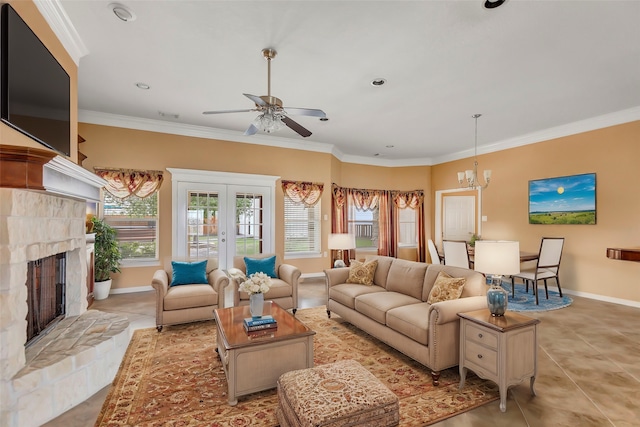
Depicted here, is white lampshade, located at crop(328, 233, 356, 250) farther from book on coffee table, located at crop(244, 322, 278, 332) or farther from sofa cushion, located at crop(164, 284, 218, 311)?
book on coffee table, located at crop(244, 322, 278, 332)

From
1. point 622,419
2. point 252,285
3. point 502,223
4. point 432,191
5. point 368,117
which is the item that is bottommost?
point 622,419

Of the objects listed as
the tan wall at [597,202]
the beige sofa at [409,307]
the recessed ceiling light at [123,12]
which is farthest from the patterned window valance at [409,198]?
the recessed ceiling light at [123,12]

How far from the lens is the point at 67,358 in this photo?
2367mm

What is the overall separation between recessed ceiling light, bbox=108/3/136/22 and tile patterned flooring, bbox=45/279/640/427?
3.26 metres

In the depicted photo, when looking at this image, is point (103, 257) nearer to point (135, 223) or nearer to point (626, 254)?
point (135, 223)

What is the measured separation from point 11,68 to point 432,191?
8.45m

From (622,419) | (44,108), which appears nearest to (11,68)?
(44,108)

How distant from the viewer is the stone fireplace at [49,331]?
2.00 metres

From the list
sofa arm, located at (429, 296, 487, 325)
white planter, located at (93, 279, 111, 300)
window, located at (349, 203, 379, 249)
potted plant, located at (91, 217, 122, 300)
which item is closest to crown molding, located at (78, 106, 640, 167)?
window, located at (349, 203, 379, 249)

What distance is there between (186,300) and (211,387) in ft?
5.19

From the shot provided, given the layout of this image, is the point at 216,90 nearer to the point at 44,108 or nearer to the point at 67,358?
the point at 44,108

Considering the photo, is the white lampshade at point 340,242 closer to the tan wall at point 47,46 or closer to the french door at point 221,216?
the french door at point 221,216

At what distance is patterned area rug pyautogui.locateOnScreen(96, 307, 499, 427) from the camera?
2.25 meters

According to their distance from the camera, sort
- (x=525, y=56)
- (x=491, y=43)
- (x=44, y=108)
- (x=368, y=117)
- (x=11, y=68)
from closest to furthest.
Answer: (x=11, y=68)
(x=44, y=108)
(x=491, y=43)
(x=525, y=56)
(x=368, y=117)
